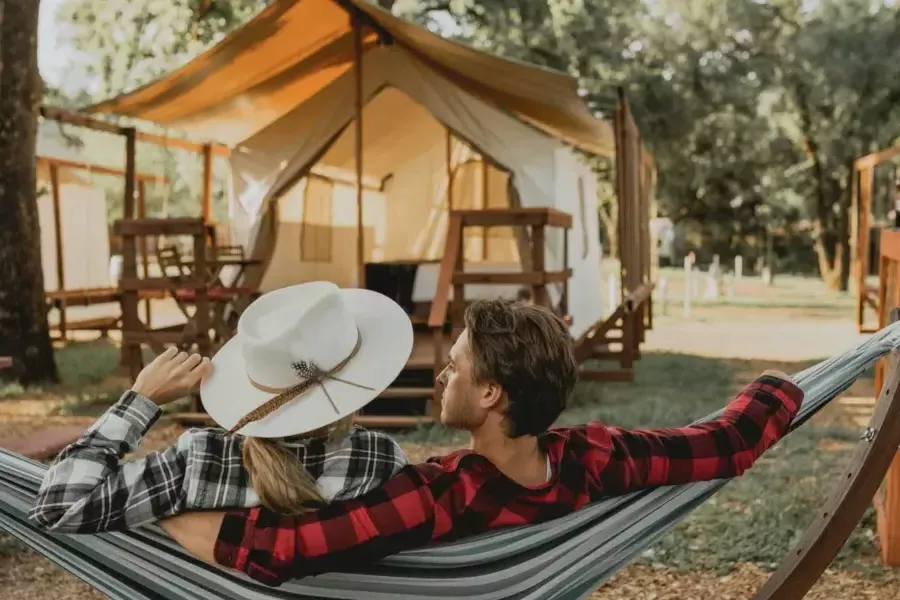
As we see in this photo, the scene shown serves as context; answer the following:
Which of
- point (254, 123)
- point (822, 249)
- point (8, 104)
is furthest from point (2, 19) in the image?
point (822, 249)

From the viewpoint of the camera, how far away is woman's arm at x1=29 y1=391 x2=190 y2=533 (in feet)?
4.96

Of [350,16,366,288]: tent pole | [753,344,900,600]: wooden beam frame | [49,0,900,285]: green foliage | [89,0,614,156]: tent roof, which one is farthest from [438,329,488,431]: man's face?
[49,0,900,285]: green foliage

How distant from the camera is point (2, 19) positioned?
7578 mm

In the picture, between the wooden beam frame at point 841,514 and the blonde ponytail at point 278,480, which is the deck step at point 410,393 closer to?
the wooden beam frame at point 841,514

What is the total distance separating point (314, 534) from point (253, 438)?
0.18 m

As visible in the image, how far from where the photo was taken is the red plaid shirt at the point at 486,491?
153cm

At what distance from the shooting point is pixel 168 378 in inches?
64.0

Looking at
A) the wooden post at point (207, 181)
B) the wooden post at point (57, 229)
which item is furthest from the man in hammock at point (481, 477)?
the wooden post at point (57, 229)

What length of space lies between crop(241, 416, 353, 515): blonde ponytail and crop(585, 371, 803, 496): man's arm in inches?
20.7

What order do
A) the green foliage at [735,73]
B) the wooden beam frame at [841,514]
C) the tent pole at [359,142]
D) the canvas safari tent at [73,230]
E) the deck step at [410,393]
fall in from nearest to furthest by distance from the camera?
the wooden beam frame at [841,514] < the deck step at [410,393] < the tent pole at [359,142] < the canvas safari tent at [73,230] < the green foliage at [735,73]

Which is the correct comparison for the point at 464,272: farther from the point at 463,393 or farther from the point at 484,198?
the point at 463,393

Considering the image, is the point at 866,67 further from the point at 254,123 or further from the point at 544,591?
the point at 544,591

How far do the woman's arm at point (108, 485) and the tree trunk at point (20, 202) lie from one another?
21.9 feet

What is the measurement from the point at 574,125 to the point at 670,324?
573 cm
